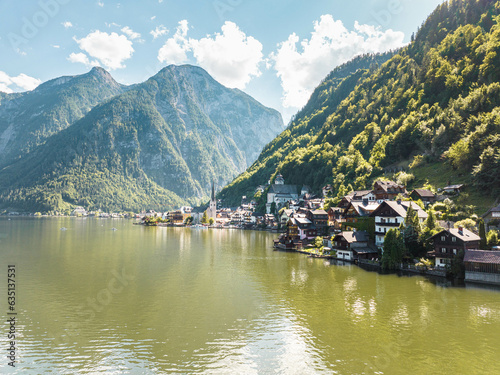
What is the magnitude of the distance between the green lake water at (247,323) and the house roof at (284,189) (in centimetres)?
11438

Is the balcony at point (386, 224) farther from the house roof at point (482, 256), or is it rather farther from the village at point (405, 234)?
the house roof at point (482, 256)

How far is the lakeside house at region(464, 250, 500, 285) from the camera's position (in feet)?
139

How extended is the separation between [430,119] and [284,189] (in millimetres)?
78309

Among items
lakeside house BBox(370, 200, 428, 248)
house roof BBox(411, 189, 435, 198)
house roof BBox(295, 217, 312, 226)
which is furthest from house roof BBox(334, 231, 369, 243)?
house roof BBox(295, 217, 312, 226)

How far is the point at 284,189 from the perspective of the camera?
16938 centimetres

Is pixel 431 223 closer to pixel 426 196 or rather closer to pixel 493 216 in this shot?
pixel 493 216

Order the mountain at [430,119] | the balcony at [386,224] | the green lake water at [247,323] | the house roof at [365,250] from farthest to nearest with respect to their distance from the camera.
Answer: the mountain at [430,119]
the house roof at [365,250]
the balcony at [386,224]
the green lake water at [247,323]

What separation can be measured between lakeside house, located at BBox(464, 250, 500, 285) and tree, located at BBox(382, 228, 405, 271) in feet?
32.8

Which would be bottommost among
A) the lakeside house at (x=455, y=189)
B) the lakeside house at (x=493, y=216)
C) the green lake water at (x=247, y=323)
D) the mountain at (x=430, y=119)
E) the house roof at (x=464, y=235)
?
the green lake water at (x=247, y=323)

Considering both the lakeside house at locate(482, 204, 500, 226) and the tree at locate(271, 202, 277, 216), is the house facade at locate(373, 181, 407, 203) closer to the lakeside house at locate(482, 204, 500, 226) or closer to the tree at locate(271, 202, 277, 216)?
the lakeside house at locate(482, 204, 500, 226)

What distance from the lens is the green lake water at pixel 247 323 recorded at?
23.0 m

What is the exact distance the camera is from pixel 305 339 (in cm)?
2706

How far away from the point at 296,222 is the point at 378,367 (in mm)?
64554

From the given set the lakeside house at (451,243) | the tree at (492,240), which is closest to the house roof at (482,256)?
the lakeside house at (451,243)
